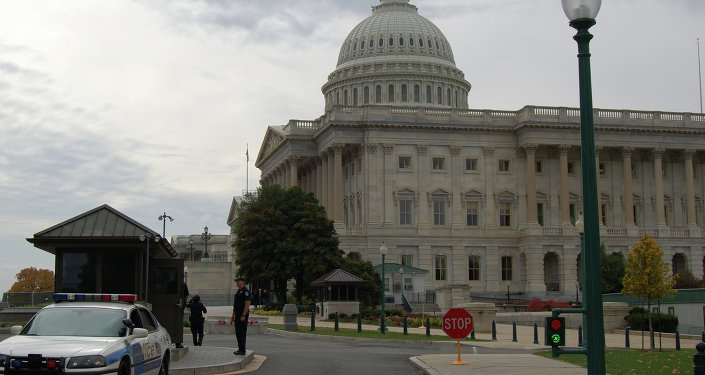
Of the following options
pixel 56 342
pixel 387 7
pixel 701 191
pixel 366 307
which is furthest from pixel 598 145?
pixel 56 342

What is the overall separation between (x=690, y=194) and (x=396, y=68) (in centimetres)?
4403

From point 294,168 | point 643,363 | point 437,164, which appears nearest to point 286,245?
point 437,164

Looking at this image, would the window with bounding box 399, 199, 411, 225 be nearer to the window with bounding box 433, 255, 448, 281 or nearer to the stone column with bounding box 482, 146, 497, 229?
the window with bounding box 433, 255, 448, 281

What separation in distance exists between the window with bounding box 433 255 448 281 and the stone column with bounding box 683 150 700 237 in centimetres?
2511

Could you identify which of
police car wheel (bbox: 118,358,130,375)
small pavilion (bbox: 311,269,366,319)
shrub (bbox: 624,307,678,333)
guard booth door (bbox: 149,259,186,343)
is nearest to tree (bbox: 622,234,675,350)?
shrub (bbox: 624,307,678,333)

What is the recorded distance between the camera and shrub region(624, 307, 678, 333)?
152 feet

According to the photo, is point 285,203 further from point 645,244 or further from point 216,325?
point 645,244

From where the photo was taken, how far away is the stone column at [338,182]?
90500mm

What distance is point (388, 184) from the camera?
90000 mm

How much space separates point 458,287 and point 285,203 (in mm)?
16381

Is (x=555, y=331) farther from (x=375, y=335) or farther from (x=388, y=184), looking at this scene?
(x=388, y=184)

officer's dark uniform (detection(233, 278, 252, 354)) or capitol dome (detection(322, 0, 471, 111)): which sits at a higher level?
capitol dome (detection(322, 0, 471, 111))

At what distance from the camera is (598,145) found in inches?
3656

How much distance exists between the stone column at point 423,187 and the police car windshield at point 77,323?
7329cm
